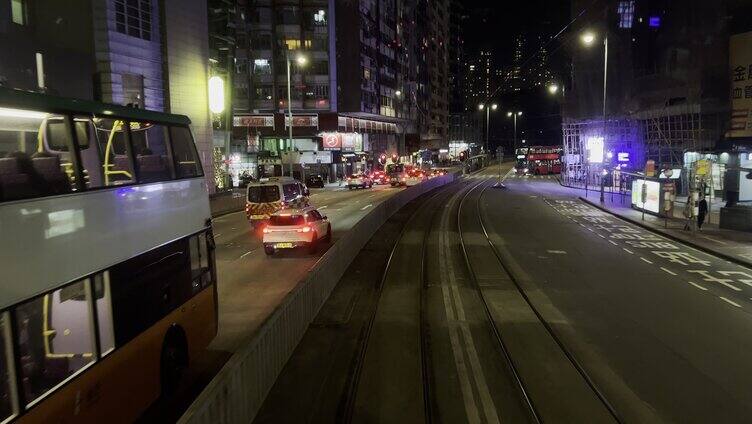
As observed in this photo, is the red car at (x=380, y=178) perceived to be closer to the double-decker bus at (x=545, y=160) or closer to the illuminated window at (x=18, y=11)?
the double-decker bus at (x=545, y=160)

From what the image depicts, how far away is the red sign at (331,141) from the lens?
7031 centimetres

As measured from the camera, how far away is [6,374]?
14.6 feet

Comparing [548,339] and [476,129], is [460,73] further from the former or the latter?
[548,339]

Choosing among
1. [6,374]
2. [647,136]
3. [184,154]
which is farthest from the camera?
[647,136]

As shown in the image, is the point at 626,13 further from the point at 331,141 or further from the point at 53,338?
the point at 53,338

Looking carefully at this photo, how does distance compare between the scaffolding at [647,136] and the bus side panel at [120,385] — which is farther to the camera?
the scaffolding at [647,136]

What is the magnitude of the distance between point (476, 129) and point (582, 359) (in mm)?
174577

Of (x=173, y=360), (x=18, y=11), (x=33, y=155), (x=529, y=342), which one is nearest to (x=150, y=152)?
(x=33, y=155)

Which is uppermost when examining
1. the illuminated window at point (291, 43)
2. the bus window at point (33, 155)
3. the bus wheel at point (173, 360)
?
the illuminated window at point (291, 43)

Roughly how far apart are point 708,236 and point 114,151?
22.5 metres

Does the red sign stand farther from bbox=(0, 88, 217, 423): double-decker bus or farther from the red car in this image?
bbox=(0, 88, 217, 423): double-decker bus

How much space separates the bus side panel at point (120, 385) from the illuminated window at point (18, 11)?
2360 centimetres

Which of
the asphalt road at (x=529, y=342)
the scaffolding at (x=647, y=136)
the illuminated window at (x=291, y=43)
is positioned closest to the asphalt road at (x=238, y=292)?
the asphalt road at (x=529, y=342)

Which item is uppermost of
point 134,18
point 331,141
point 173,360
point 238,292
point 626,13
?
point 626,13
